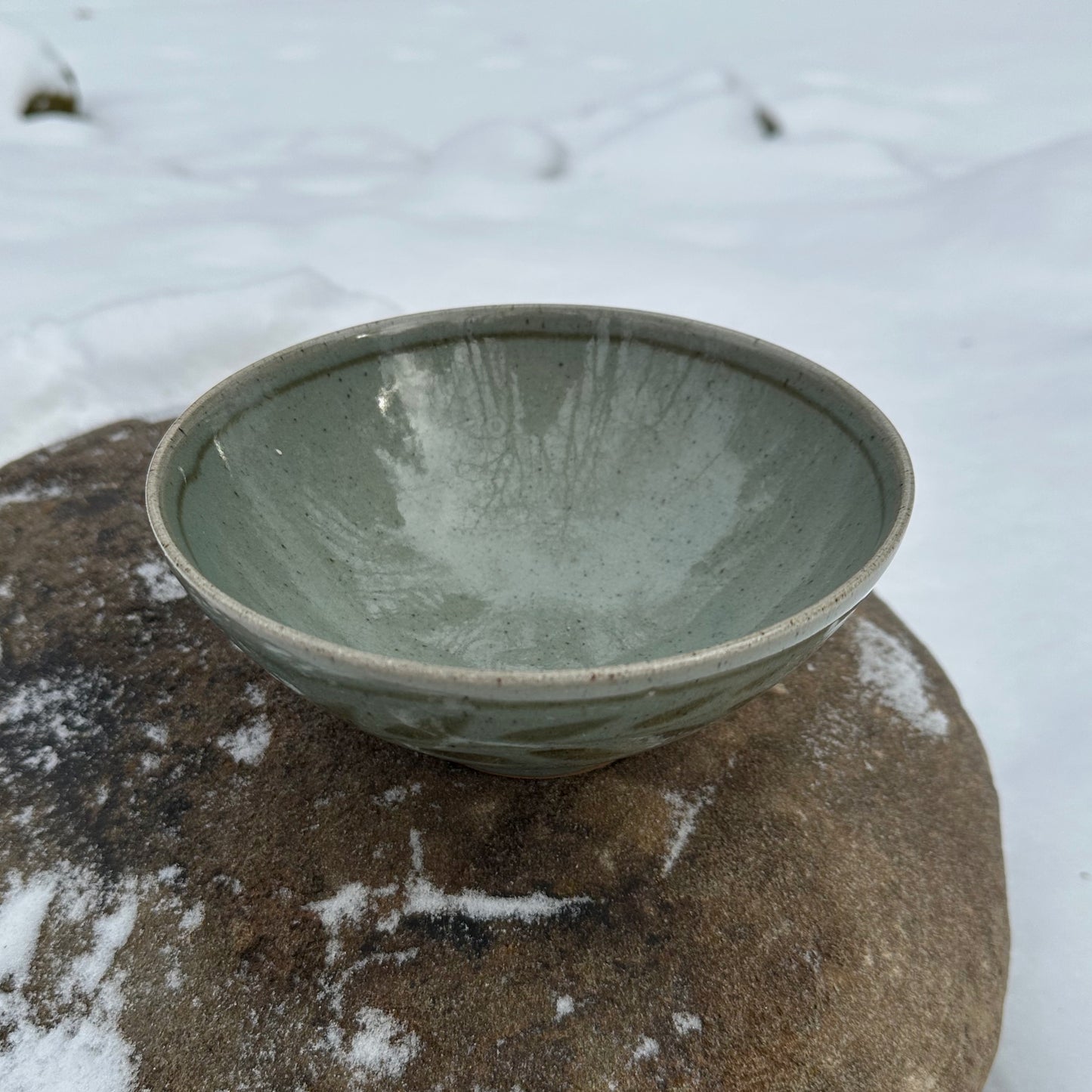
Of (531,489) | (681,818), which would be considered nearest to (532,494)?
(531,489)

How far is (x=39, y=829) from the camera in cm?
86

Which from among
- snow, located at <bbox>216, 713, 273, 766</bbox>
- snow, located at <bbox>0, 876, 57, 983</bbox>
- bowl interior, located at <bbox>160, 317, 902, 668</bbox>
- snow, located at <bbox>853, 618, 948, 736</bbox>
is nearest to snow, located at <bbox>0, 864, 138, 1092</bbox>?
snow, located at <bbox>0, 876, 57, 983</bbox>

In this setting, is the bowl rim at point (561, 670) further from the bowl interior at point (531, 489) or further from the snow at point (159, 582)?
the snow at point (159, 582)

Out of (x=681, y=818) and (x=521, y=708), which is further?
(x=681, y=818)

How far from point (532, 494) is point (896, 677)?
51 centimetres

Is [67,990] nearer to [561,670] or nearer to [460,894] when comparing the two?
[460,894]

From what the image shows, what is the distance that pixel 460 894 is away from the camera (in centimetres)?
82

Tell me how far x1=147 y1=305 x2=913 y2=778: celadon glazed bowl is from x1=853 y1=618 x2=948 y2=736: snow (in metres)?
0.30

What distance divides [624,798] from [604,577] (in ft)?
0.82

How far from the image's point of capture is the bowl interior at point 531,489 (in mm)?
865

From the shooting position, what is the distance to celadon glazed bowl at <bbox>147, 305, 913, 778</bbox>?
801 mm

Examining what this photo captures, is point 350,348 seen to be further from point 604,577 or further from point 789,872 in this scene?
point 789,872

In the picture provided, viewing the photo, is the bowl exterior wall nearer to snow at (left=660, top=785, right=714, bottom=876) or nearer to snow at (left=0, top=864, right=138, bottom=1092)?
snow at (left=660, top=785, right=714, bottom=876)

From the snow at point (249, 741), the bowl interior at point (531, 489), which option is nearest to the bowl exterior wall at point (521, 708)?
the bowl interior at point (531, 489)
